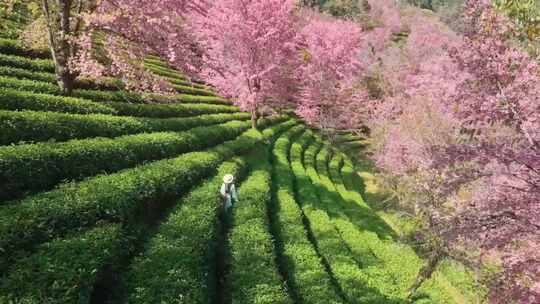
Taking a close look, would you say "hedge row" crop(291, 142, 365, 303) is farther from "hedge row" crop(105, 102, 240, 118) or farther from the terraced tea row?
"hedge row" crop(105, 102, 240, 118)

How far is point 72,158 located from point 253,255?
598 cm

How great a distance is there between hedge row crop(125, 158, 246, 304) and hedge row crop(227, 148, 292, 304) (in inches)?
27.1

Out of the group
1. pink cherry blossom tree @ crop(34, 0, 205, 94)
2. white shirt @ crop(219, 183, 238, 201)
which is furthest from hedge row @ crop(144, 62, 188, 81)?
white shirt @ crop(219, 183, 238, 201)

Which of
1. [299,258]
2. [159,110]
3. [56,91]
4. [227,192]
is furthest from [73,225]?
[159,110]

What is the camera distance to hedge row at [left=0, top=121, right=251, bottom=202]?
9.95 m

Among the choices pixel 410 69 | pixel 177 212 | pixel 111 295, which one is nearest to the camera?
pixel 111 295

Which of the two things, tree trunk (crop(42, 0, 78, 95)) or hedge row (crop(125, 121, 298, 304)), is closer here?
hedge row (crop(125, 121, 298, 304))

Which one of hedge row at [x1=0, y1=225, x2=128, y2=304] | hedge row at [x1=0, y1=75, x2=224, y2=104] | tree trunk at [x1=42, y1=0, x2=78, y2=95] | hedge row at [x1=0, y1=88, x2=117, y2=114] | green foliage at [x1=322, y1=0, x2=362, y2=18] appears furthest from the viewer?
green foliage at [x1=322, y1=0, x2=362, y2=18]

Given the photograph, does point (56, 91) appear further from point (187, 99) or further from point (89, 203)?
point (187, 99)

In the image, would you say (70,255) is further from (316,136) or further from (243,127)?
(316,136)

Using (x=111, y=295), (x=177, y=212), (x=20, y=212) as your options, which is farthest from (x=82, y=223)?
(x=177, y=212)

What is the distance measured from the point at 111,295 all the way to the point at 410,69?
47439 mm

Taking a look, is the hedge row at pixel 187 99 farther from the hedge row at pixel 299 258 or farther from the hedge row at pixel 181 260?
the hedge row at pixel 181 260

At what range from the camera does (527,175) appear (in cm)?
806
